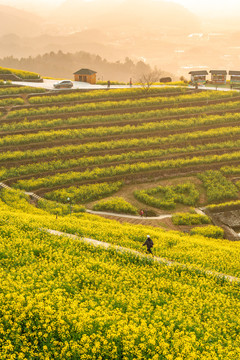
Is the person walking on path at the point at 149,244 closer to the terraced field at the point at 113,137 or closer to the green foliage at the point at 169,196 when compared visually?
the green foliage at the point at 169,196

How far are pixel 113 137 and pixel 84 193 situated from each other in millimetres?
14029

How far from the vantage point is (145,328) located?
12102 mm

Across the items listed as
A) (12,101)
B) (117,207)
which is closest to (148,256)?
(117,207)

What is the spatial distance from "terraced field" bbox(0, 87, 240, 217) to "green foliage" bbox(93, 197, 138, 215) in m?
2.36

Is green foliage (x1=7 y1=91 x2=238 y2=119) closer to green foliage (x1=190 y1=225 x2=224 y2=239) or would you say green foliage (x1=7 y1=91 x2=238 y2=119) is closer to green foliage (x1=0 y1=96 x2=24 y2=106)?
green foliage (x1=0 y1=96 x2=24 y2=106)

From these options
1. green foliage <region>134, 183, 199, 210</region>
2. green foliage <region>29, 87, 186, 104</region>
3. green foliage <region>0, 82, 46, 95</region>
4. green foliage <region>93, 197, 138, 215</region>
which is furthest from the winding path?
green foliage <region>0, 82, 46, 95</region>

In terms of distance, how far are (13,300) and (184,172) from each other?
117ft

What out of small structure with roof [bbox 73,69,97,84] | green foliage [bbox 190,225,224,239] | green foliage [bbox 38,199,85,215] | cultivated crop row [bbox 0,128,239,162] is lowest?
green foliage [bbox 190,225,224,239]

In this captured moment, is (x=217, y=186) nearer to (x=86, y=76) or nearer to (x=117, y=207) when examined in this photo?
(x=117, y=207)

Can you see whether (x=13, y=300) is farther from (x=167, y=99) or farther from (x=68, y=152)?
(x=167, y=99)

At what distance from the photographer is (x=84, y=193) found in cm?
3947

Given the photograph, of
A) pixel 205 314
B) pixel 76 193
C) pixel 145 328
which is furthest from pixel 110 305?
pixel 76 193

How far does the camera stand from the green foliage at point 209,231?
32.1 meters

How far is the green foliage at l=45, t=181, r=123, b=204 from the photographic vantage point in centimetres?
3862
